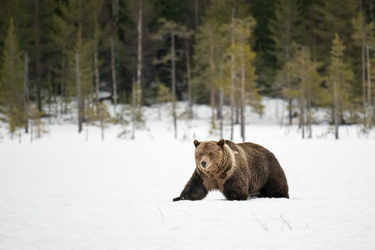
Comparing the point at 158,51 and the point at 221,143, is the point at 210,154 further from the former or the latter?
the point at 158,51

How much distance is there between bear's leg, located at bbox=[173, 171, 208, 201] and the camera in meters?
7.10

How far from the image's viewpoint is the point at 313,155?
18234 mm

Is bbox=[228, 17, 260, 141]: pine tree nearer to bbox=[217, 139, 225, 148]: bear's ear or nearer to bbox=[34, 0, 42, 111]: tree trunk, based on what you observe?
bbox=[34, 0, 42, 111]: tree trunk

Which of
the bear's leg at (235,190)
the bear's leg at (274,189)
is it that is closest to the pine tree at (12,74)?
the bear's leg at (274,189)

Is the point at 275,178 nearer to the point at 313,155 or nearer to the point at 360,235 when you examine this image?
the point at 360,235

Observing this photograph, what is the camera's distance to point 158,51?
41.1 meters

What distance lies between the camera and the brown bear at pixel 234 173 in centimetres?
664

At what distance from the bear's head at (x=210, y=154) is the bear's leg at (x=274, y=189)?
1.35 metres

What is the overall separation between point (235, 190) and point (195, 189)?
0.68m

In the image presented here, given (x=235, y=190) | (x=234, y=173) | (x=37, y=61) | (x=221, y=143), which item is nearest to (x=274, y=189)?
(x=235, y=190)

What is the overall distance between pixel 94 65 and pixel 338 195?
32000 millimetres

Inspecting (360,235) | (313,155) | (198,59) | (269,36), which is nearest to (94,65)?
(198,59)

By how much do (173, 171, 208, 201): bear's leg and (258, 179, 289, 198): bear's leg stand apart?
1.16 meters

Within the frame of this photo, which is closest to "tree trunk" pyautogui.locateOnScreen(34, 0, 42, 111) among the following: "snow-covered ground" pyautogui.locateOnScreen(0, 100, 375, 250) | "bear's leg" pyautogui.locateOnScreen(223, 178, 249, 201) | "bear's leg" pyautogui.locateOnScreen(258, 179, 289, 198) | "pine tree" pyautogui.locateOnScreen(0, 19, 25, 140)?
"pine tree" pyautogui.locateOnScreen(0, 19, 25, 140)
